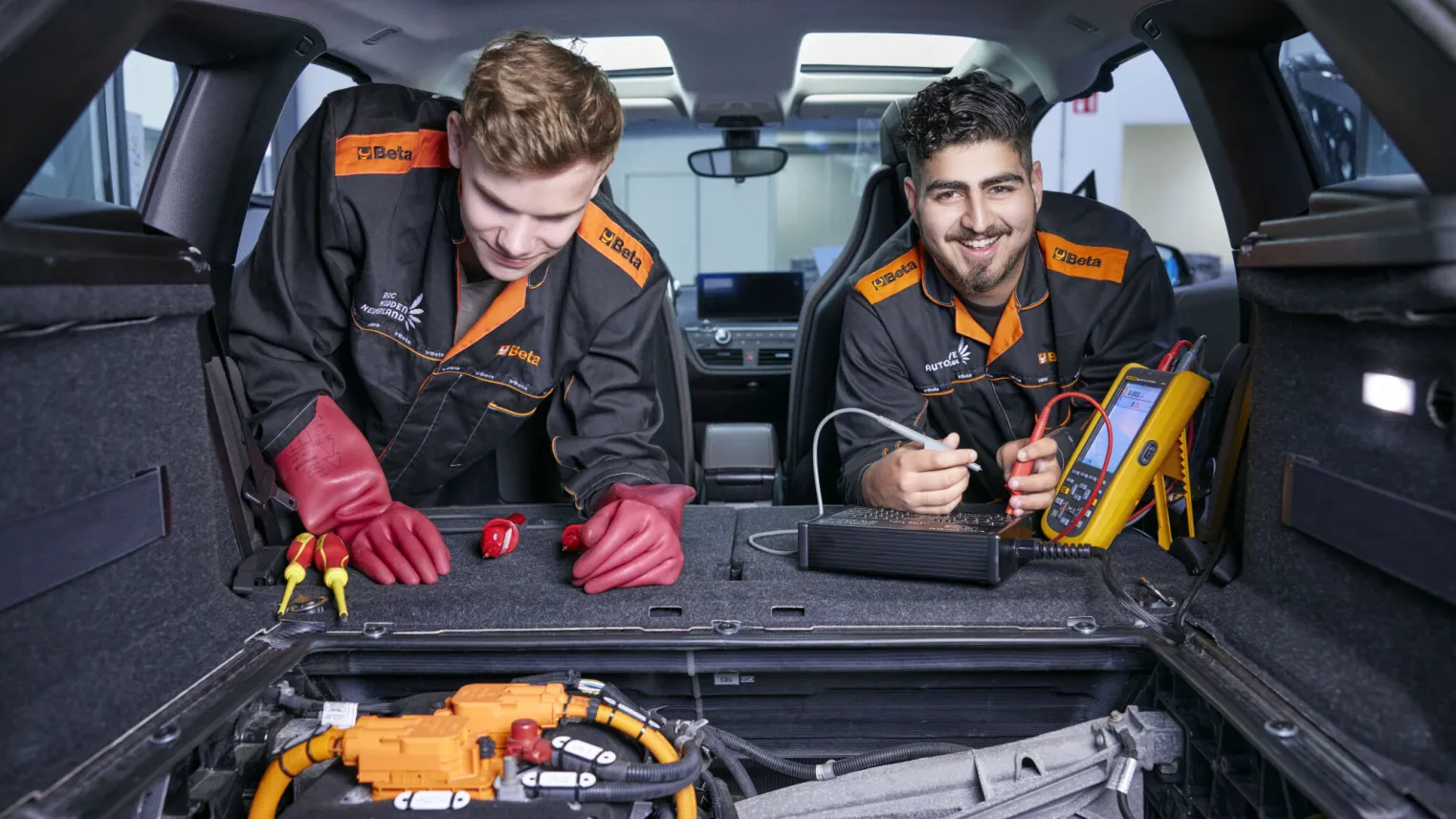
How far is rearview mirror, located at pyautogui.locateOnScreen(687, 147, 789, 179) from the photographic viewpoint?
10.1 feet

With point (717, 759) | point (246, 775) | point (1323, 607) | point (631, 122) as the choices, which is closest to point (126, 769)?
point (246, 775)

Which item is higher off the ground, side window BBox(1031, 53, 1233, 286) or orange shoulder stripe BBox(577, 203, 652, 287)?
side window BBox(1031, 53, 1233, 286)

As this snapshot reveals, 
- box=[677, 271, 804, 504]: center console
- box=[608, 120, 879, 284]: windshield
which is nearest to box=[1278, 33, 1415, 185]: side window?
box=[677, 271, 804, 504]: center console

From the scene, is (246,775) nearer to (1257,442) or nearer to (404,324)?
(404,324)

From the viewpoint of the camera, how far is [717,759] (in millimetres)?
1223

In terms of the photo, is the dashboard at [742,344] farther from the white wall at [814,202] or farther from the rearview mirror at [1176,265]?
the white wall at [814,202]

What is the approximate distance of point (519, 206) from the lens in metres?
1.49

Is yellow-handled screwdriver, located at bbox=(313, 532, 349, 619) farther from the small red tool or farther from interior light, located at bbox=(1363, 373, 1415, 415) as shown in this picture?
interior light, located at bbox=(1363, 373, 1415, 415)

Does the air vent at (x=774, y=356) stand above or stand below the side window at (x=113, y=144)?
below

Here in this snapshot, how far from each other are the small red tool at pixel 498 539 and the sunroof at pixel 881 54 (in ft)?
4.84

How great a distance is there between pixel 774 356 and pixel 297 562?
2.95 m

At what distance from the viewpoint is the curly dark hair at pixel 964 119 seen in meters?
1.88

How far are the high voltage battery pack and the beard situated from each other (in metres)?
0.67

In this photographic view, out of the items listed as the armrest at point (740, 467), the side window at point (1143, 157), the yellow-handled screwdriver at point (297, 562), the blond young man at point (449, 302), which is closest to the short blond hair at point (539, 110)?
the blond young man at point (449, 302)
